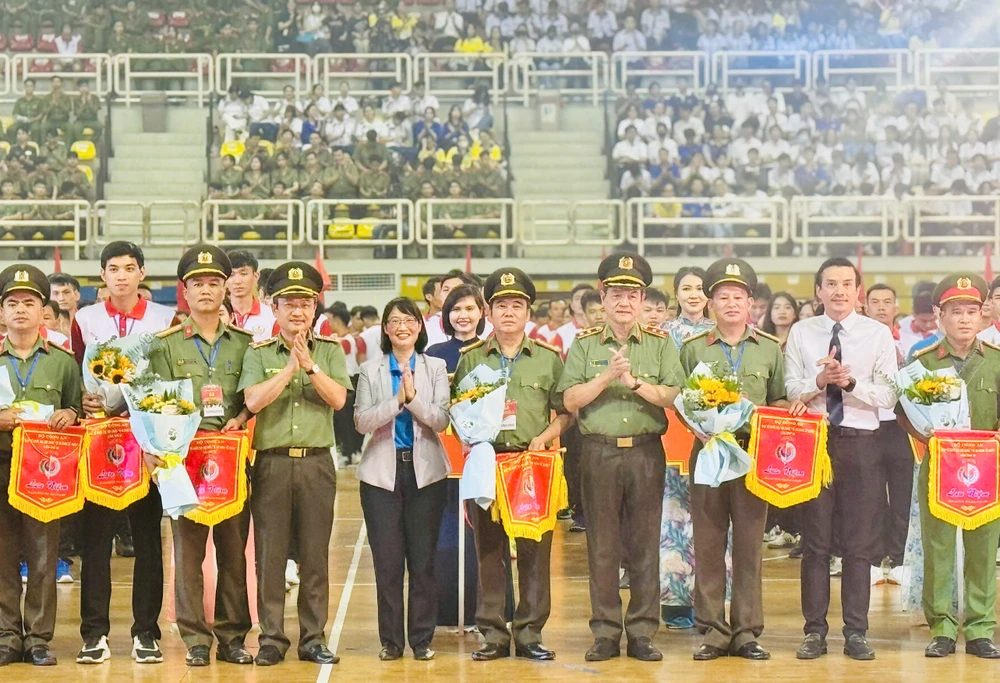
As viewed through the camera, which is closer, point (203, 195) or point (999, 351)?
point (999, 351)

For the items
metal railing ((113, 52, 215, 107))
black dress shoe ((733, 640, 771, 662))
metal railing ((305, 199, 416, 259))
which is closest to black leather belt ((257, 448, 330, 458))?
black dress shoe ((733, 640, 771, 662))

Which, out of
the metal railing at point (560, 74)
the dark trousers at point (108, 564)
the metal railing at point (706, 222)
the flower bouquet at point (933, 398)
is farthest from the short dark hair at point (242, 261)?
the metal railing at point (560, 74)

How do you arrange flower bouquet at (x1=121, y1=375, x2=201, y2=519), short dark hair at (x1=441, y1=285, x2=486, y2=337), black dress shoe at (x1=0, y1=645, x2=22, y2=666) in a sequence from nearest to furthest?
1. flower bouquet at (x1=121, y1=375, x2=201, y2=519)
2. black dress shoe at (x1=0, y1=645, x2=22, y2=666)
3. short dark hair at (x1=441, y1=285, x2=486, y2=337)

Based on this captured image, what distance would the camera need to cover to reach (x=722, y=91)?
21.6m

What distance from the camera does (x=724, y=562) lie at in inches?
275

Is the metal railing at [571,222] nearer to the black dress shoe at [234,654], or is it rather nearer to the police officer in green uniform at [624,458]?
the police officer in green uniform at [624,458]

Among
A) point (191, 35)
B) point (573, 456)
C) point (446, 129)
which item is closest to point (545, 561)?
point (573, 456)

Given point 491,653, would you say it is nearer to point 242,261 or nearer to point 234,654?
point 234,654

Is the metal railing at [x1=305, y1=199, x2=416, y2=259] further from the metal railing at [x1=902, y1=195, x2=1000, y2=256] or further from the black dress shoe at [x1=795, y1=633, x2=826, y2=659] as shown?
the black dress shoe at [x1=795, y1=633, x2=826, y2=659]

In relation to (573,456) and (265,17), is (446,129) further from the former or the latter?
(573,456)

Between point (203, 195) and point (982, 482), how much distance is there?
14993 millimetres

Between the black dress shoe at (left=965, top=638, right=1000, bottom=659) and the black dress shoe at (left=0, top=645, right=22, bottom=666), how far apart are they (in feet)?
14.0

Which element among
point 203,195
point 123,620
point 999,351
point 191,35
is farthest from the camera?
point 191,35

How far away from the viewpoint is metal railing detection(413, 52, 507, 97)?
2153cm
